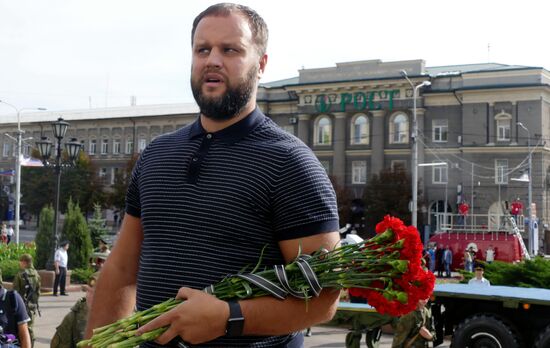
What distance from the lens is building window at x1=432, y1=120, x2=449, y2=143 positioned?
4975cm

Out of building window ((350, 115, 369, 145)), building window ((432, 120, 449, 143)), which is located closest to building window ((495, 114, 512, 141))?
building window ((432, 120, 449, 143))

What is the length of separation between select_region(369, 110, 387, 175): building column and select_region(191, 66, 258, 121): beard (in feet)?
165

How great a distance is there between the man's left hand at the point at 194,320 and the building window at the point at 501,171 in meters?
48.6

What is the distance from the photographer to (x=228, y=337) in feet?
6.40

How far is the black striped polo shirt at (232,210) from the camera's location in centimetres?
198

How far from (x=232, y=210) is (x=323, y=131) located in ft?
174

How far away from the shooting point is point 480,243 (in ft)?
106

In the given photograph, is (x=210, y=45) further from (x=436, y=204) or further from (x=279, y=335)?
(x=436, y=204)

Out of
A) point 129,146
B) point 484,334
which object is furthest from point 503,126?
point 484,334

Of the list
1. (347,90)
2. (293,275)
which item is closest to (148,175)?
(293,275)

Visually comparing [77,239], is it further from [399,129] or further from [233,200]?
[399,129]

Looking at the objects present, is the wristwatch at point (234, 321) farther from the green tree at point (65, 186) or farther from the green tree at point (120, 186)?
the green tree at point (65, 186)

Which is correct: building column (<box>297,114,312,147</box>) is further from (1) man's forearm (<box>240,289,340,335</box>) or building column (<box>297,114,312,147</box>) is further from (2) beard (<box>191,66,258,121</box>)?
(1) man's forearm (<box>240,289,340,335</box>)

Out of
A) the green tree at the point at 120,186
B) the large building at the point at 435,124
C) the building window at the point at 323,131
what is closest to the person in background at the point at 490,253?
the large building at the point at 435,124
